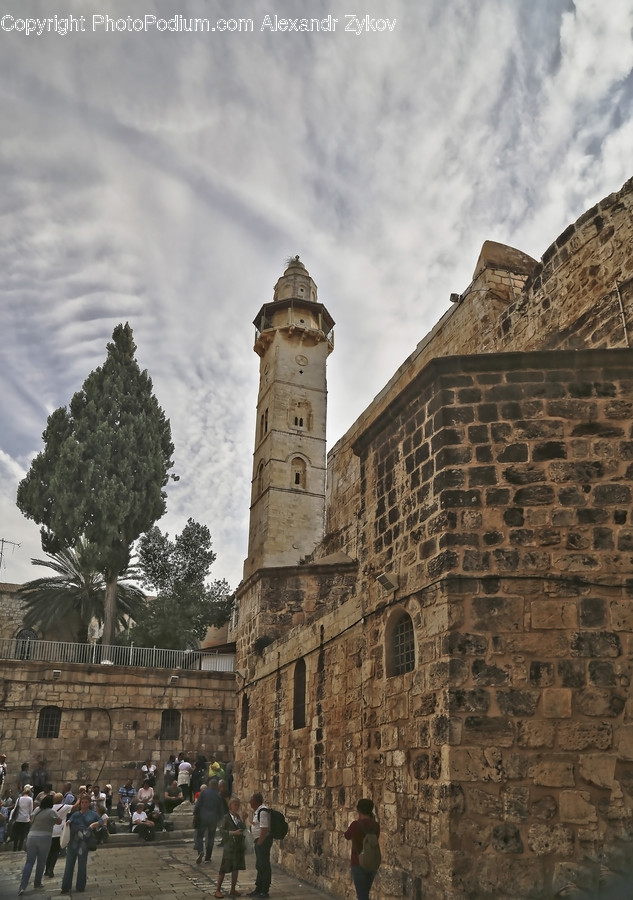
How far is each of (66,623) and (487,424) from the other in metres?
23.7

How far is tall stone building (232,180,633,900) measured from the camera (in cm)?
493

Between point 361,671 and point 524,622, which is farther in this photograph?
point 361,671

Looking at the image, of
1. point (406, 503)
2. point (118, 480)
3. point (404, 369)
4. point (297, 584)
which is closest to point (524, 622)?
point (406, 503)

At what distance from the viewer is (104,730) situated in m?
19.5

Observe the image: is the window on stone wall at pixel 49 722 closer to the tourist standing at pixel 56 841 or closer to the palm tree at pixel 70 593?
the palm tree at pixel 70 593

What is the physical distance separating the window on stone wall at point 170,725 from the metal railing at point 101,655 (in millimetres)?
1314

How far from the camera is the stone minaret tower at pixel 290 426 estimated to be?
27359mm

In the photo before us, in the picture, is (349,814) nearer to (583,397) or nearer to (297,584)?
(583,397)

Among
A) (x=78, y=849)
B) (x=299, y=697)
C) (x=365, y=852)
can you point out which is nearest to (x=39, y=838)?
(x=78, y=849)

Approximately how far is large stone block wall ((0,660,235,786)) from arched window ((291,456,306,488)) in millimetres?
9011

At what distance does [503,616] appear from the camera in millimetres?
5379

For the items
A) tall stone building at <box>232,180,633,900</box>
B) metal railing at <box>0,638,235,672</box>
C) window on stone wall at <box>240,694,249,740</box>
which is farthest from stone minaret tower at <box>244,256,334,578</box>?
tall stone building at <box>232,180,633,900</box>

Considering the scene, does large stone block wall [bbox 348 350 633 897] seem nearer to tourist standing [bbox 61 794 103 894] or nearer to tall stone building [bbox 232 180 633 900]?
tall stone building [bbox 232 180 633 900]

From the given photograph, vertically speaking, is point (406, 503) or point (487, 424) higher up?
point (487, 424)
